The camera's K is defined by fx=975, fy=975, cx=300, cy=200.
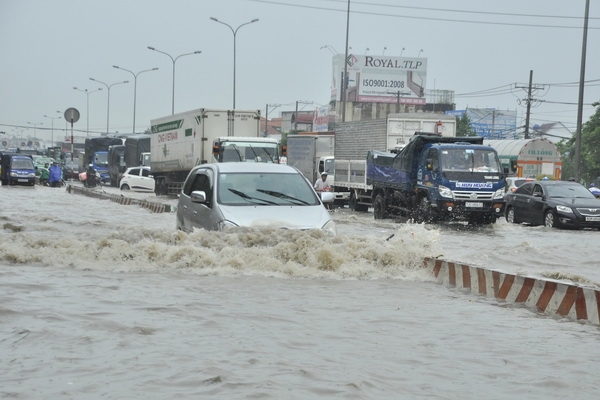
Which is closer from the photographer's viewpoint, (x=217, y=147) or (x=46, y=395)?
(x=46, y=395)

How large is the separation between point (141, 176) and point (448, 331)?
43.6m

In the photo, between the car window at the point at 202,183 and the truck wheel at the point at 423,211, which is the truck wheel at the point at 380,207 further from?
the car window at the point at 202,183

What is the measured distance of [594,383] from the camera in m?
6.46

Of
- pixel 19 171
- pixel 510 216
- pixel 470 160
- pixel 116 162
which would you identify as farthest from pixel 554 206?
pixel 116 162

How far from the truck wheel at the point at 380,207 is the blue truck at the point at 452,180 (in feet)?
6.76

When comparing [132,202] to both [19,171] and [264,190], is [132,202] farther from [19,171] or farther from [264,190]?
[19,171]

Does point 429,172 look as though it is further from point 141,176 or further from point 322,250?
point 141,176

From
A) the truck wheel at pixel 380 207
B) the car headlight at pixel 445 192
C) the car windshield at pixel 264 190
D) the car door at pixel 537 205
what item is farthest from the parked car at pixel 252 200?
the truck wheel at pixel 380 207

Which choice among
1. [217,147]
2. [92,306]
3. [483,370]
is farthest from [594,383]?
[217,147]

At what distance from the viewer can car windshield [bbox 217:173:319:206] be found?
1241 cm

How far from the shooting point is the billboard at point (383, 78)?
11219cm

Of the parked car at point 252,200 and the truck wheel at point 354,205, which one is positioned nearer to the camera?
the parked car at point 252,200

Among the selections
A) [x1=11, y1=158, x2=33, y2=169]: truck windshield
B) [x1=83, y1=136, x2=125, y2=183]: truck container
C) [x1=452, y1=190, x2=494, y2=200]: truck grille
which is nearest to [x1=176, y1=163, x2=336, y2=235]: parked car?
[x1=452, y1=190, x2=494, y2=200]: truck grille

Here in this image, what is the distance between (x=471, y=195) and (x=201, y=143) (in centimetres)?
1464
